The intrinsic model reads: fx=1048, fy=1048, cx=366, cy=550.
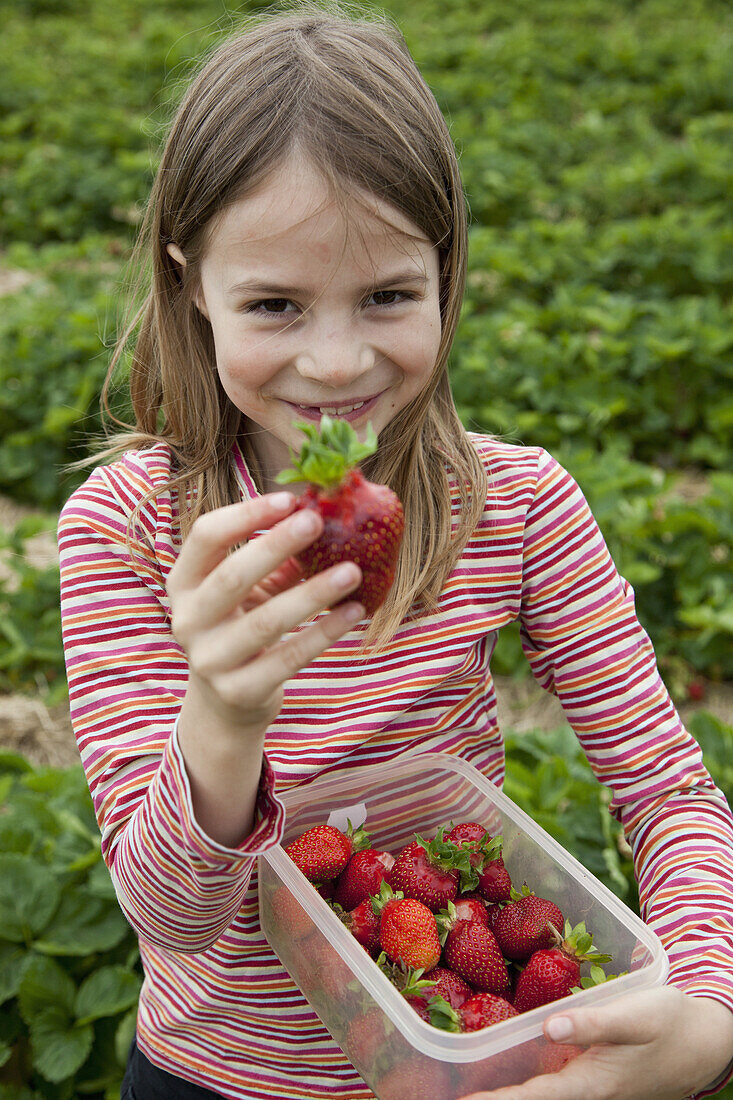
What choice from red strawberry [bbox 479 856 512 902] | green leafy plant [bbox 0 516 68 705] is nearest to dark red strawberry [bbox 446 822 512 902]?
red strawberry [bbox 479 856 512 902]

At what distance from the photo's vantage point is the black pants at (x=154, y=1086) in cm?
149

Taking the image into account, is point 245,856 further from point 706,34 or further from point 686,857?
point 706,34

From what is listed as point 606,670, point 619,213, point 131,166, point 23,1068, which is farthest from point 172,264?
point 131,166

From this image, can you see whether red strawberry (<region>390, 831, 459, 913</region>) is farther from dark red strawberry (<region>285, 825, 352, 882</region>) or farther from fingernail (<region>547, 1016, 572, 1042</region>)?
fingernail (<region>547, 1016, 572, 1042</region>)

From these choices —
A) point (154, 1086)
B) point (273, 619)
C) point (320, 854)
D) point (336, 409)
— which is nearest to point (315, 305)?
point (336, 409)

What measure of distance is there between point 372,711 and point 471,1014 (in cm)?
43

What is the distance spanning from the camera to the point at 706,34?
34.8 feet

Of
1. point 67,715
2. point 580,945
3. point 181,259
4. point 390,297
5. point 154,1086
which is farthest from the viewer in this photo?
point 67,715

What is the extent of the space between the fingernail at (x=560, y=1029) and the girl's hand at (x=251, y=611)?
0.41m

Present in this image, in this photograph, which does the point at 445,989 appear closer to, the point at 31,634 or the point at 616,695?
the point at 616,695

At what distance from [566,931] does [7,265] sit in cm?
663

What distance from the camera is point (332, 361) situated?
1.25m

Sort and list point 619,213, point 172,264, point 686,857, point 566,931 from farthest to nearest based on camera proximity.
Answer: point 619,213 → point 172,264 → point 686,857 → point 566,931

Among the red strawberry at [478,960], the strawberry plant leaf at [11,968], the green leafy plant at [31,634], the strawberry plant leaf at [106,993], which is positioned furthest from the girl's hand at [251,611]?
the green leafy plant at [31,634]
